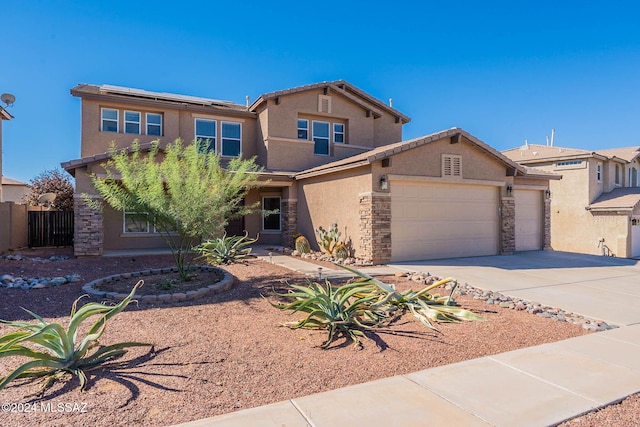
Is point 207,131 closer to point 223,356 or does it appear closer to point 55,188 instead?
point 55,188

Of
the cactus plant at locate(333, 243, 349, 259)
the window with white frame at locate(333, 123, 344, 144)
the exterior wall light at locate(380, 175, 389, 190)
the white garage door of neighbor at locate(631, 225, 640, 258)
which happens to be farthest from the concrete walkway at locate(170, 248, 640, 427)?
the white garage door of neighbor at locate(631, 225, 640, 258)

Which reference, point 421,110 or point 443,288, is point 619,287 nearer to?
point 443,288

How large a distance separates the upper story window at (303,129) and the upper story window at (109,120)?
7.96 meters

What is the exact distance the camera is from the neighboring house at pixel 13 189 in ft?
104

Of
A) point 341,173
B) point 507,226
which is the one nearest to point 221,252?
point 341,173

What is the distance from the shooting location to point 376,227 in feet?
39.2

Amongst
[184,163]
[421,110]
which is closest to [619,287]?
[184,163]

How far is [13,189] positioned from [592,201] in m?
44.2

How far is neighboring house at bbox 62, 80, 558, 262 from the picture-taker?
1252cm

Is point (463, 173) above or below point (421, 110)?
below

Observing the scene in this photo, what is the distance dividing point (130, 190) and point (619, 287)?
11.2m

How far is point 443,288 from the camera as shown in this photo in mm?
8656

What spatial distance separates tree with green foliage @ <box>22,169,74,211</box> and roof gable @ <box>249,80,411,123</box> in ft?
36.0

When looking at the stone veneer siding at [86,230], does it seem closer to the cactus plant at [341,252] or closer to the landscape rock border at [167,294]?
the landscape rock border at [167,294]
